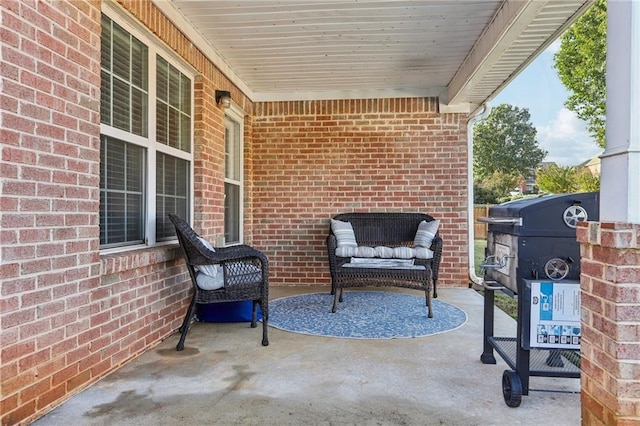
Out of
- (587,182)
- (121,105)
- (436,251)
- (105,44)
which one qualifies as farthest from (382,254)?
(587,182)

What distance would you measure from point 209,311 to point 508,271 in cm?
259

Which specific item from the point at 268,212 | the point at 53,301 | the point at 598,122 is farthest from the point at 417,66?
the point at 598,122

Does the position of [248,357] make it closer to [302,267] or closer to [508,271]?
[508,271]

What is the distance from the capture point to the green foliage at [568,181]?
8.02m

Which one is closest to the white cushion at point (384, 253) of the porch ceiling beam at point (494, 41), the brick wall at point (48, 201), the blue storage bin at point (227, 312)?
the blue storage bin at point (227, 312)

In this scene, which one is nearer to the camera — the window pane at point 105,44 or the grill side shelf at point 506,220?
the grill side shelf at point 506,220

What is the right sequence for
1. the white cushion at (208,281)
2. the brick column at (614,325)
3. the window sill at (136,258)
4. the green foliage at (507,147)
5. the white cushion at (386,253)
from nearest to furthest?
the brick column at (614,325) → the window sill at (136,258) → the white cushion at (208,281) → the white cushion at (386,253) → the green foliage at (507,147)

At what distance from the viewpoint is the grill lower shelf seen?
2109mm

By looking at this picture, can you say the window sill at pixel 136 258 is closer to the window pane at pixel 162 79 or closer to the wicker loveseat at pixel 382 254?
the window pane at pixel 162 79

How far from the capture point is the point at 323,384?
7.59 ft

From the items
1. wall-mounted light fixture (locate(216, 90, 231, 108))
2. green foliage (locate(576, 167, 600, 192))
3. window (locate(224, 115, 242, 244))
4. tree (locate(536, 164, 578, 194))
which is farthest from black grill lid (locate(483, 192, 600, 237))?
tree (locate(536, 164, 578, 194))

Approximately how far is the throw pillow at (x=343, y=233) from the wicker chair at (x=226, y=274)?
1.91 metres

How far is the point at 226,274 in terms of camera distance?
3.02 meters

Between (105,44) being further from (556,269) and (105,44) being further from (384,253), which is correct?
→ (384,253)
